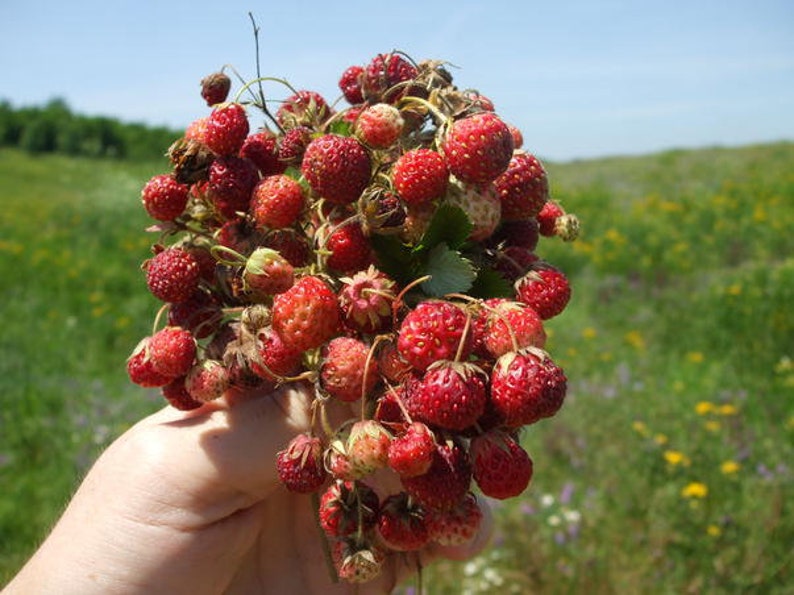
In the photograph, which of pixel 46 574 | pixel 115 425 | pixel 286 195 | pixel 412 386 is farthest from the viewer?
pixel 115 425

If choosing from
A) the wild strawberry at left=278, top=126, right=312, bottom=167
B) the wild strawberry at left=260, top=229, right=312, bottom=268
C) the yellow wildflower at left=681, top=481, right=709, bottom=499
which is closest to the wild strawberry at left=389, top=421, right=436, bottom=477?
the wild strawberry at left=260, top=229, right=312, bottom=268

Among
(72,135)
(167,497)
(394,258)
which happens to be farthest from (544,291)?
(72,135)

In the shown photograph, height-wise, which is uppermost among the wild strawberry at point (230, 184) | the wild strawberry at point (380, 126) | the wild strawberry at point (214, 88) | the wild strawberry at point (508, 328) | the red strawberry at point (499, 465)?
the wild strawberry at point (214, 88)

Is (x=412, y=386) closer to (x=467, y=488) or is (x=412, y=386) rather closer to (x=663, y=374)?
(x=467, y=488)

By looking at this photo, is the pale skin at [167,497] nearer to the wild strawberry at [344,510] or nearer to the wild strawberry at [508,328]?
the wild strawberry at [344,510]

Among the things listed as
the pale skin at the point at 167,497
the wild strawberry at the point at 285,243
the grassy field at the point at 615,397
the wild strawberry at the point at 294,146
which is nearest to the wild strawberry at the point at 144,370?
the pale skin at the point at 167,497

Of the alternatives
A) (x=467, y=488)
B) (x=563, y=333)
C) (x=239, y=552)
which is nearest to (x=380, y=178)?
(x=467, y=488)

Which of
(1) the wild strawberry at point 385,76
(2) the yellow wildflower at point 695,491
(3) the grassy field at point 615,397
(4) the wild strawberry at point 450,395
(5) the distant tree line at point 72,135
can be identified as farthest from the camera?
(5) the distant tree line at point 72,135
